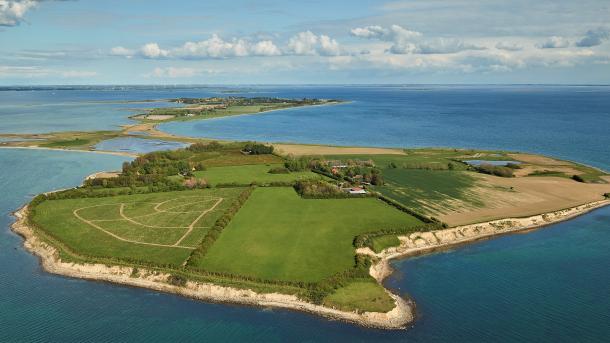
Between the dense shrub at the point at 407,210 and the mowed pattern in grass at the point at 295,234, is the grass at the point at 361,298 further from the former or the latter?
the dense shrub at the point at 407,210

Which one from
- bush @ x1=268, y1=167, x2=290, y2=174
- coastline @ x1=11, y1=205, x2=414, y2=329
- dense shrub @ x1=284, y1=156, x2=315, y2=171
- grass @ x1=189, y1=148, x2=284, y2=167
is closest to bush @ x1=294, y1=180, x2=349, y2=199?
bush @ x1=268, y1=167, x2=290, y2=174

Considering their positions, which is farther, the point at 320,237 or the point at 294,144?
the point at 294,144

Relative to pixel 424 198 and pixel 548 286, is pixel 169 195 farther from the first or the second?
pixel 548 286

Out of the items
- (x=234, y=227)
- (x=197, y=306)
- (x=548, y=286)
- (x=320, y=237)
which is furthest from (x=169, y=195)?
(x=548, y=286)

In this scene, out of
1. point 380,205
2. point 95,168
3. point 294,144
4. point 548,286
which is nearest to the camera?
point 548,286

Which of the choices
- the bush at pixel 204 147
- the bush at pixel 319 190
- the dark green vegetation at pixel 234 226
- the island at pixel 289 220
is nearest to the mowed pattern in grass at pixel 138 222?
the dark green vegetation at pixel 234 226
